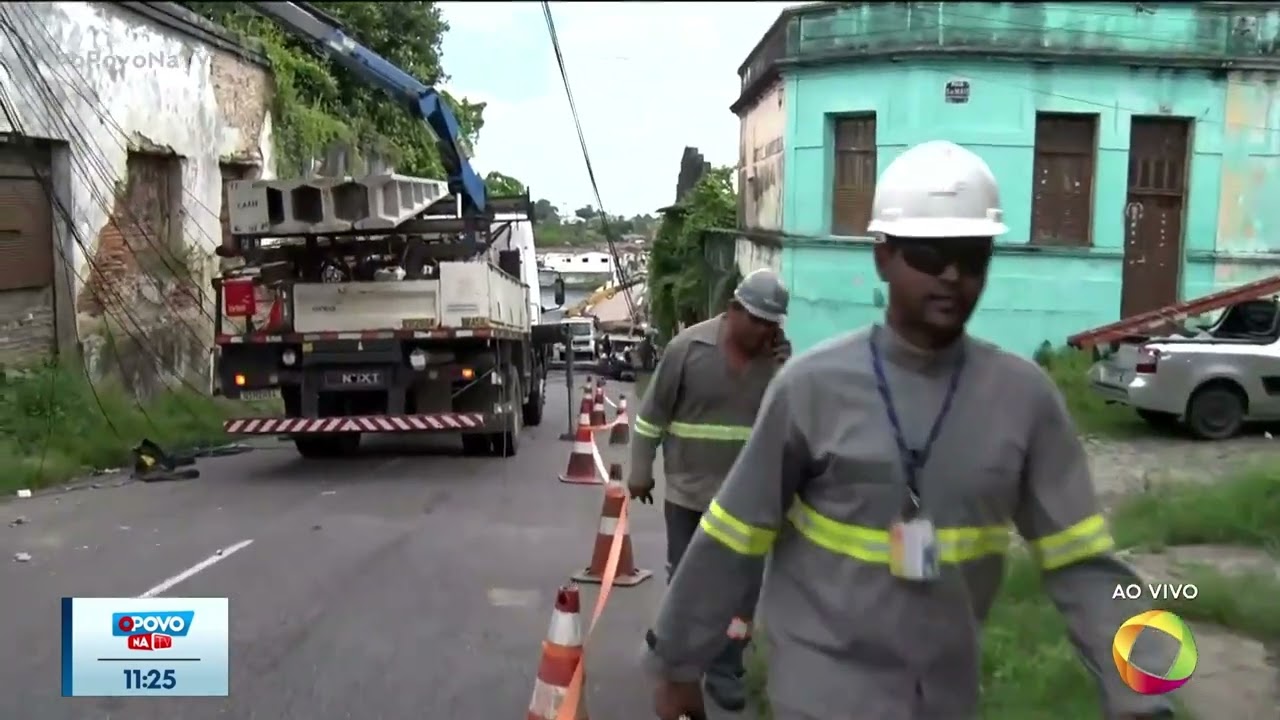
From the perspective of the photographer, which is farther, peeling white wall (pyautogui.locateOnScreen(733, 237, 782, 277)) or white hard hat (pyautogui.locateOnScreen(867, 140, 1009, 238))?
peeling white wall (pyautogui.locateOnScreen(733, 237, 782, 277))

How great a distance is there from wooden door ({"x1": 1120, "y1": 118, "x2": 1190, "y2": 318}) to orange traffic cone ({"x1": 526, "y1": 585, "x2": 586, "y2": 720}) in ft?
47.1

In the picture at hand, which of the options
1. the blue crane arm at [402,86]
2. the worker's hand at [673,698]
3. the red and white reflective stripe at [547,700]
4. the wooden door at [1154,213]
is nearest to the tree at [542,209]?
the blue crane arm at [402,86]

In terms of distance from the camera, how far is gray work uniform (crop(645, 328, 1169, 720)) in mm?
2609

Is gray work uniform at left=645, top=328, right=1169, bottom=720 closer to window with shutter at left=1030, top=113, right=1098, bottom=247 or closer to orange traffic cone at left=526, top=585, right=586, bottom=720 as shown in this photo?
orange traffic cone at left=526, top=585, right=586, bottom=720

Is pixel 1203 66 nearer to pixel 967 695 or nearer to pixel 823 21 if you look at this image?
pixel 823 21

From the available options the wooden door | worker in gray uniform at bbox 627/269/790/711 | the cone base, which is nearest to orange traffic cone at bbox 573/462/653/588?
the cone base

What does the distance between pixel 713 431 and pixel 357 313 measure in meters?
7.66

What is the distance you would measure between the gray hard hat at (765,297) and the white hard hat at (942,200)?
259 cm

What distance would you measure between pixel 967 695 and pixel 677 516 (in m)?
3.01

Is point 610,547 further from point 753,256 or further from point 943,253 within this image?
point 753,256

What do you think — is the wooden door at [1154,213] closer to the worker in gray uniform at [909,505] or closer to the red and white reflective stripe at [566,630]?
the red and white reflective stripe at [566,630]

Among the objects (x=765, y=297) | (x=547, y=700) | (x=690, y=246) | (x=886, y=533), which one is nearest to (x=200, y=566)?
(x=547, y=700)

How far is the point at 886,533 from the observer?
8.54 feet

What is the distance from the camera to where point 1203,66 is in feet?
54.0
